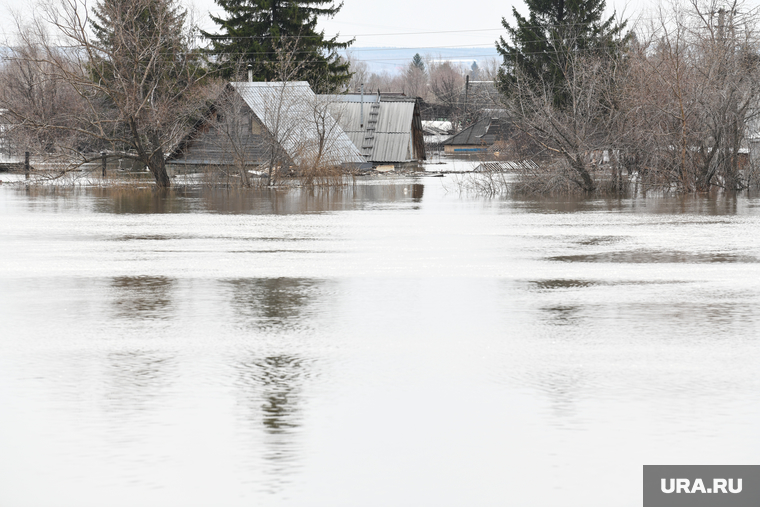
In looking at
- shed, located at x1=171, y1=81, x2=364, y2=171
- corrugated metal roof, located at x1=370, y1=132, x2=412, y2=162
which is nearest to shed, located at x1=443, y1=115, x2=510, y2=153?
corrugated metal roof, located at x1=370, y1=132, x2=412, y2=162

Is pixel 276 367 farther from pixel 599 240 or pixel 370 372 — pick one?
pixel 599 240

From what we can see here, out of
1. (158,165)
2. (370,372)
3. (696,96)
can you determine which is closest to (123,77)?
(158,165)

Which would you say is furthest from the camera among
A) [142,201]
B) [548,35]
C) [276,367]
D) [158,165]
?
[548,35]

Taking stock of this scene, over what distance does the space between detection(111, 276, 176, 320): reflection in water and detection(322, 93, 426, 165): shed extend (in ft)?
170

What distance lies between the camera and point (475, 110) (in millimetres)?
124500

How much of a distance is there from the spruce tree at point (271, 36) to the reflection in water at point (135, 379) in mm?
54536

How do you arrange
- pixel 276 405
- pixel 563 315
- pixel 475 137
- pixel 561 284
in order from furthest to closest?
pixel 475 137
pixel 561 284
pixel 563 315
pixel 276 405

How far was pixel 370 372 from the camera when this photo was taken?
7.62 metres

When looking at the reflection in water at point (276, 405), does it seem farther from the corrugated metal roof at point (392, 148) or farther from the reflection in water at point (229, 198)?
the corrugated metal roof at point (392, 148)

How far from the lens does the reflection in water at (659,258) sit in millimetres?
14688

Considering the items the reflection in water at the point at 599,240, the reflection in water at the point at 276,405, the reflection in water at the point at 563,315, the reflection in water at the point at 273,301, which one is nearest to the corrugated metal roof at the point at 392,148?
the reflection in water at the point at 599,240

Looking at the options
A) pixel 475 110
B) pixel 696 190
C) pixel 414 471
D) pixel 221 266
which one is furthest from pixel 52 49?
pixel 475 110

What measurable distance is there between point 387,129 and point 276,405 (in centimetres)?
5987

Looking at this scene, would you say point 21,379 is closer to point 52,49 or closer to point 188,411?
point 188,411
